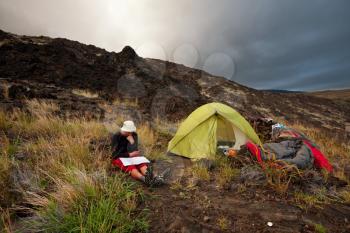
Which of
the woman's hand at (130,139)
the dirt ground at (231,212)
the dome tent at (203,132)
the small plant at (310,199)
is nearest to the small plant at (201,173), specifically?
the dirt ground at (231,212)

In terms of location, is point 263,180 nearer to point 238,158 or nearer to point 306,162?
point 238,158

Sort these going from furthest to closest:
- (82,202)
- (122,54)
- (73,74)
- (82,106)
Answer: (122,54)
(73,74)
(82,106)
(82,202)

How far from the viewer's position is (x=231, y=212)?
2877mm

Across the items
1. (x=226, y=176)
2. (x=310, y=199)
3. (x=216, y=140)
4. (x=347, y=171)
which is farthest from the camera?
(x=216, y=140)

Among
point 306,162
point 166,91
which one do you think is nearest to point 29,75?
point 166,91

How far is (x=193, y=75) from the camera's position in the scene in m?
24.6

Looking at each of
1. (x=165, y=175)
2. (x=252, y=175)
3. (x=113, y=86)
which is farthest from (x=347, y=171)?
(x=113, y=86)

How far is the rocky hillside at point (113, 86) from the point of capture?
1091cm

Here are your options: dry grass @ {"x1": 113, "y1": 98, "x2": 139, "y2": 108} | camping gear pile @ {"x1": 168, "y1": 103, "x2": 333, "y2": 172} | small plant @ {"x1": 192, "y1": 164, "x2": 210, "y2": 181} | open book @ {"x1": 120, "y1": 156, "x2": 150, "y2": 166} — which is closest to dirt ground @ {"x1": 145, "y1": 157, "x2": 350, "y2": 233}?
small plant @ {"x1": 192, "y1": 164, "x2": 210, "y2": 181}

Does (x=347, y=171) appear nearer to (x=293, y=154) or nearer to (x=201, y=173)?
A: (x=293, y=154)

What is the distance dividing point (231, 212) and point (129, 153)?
7.16 ft

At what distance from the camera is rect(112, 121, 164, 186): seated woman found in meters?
3.64

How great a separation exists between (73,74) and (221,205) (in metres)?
14.6

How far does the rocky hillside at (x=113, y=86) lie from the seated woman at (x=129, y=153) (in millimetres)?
4241
